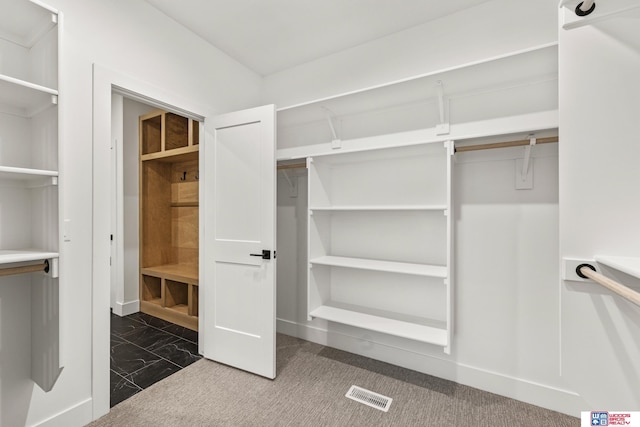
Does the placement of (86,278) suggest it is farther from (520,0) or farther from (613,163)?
(520,0)

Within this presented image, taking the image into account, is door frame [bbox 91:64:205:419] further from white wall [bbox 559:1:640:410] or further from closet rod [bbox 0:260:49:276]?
white wall [bbox 559:1:640:410]

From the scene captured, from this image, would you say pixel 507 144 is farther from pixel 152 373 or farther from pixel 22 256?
pixel 152 373

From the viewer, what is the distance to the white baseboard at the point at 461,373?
183 centimetres

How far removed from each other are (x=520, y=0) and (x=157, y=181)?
415cm

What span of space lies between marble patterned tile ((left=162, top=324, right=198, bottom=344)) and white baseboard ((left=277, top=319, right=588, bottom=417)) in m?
1.13

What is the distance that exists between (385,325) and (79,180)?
2.32m

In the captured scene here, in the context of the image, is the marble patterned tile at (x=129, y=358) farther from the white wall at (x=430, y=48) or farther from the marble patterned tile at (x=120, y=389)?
the white wall at (x=430, y=48)

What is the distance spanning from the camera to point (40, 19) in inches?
54.4

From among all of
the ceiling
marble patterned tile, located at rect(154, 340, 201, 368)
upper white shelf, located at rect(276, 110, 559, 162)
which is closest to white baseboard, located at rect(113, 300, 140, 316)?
marble patterned tile, located at rect(154, 340, 201, 368)

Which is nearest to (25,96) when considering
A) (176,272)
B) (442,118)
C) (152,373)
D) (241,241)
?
(241,241)

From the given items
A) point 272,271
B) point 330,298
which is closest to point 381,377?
point 330,298

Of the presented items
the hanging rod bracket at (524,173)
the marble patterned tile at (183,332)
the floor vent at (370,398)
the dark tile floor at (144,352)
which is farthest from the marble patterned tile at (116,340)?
the hanging rod bracket at (524,173)

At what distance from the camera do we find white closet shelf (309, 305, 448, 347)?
6.52ft

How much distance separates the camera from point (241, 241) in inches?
91.5
